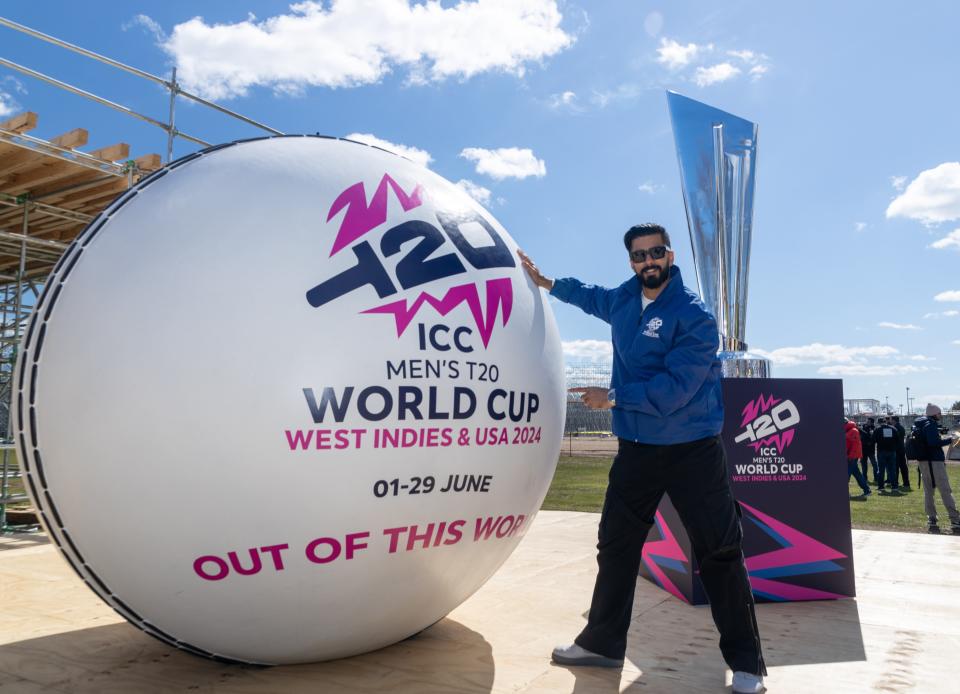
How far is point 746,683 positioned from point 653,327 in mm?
1685

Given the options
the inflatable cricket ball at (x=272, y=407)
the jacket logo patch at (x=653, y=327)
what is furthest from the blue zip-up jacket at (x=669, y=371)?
the inflatable cricket ball at (x=272, y=407)

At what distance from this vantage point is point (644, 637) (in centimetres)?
412

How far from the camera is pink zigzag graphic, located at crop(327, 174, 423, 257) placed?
303 centimetres

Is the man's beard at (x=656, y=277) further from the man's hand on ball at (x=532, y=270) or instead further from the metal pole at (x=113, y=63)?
the metal pole at (x=113, y=63)

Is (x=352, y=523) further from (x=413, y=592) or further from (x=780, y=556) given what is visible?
(x=780, y=556)

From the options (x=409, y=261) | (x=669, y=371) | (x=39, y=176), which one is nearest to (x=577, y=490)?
(x=39, y=176)

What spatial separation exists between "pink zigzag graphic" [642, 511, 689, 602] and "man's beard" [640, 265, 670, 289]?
235cm

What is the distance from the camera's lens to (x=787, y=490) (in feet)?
16.9

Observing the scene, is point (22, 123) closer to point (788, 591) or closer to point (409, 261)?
point (409, 261)

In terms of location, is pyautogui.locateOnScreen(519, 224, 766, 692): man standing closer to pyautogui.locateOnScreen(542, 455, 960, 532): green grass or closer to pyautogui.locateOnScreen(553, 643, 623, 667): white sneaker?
pyautogui.locateOnScreen(553, 643, 623, 667): white sneaker

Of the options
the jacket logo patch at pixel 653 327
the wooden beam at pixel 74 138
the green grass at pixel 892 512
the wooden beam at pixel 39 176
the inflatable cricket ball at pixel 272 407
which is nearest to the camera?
the inflatable cricket ball at pixel 272 407

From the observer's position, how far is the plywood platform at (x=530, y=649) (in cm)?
332

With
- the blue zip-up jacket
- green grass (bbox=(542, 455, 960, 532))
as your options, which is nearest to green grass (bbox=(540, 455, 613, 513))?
green grass (bbox=(542, 455, 960, 532))

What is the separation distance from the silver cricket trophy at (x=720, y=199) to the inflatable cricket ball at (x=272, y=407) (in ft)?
12.7
